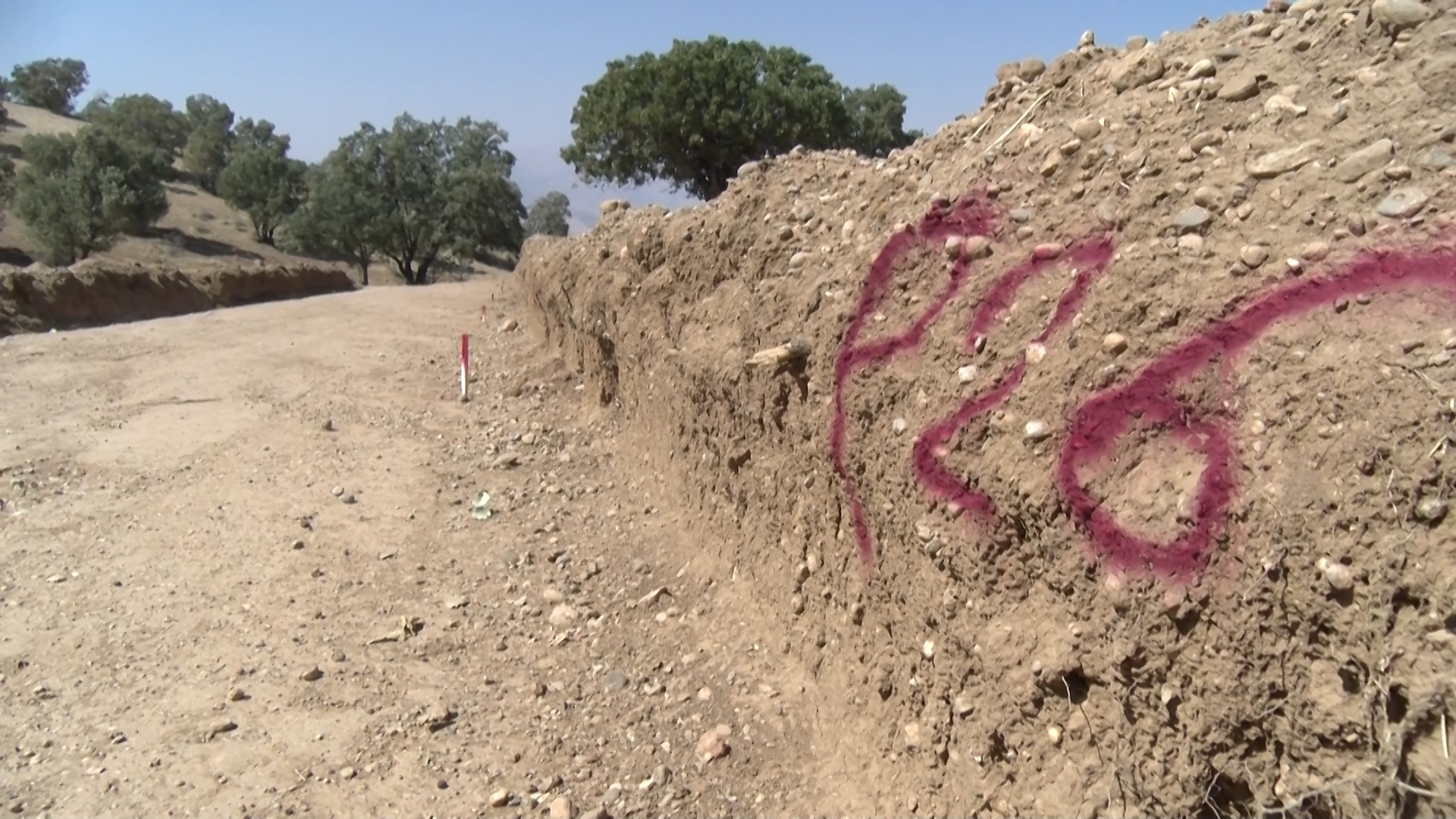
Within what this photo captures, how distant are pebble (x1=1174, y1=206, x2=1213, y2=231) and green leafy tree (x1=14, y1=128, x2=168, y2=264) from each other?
29369 mm

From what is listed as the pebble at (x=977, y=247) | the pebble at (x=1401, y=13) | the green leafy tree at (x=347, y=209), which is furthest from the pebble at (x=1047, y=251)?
the green leafy tree at (x=347, y=209)

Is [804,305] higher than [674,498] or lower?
higher

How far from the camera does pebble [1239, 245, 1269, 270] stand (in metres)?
2.36

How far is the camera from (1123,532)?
2.36 metres

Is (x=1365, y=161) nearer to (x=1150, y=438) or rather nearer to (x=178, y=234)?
(x=1150, y=438)

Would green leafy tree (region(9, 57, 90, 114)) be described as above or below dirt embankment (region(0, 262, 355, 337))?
above

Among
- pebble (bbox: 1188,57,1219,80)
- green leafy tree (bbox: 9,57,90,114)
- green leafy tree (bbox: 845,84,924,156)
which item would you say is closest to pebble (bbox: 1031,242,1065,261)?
pebble (bbox: 1188,57,1219,80)

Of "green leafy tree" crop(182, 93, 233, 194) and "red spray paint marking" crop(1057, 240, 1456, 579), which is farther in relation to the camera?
"green leafy tree" crop(182, 93, 233, 194)

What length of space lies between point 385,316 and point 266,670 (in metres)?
7.67

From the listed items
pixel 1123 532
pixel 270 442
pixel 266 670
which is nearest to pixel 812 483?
pixel 1123 532

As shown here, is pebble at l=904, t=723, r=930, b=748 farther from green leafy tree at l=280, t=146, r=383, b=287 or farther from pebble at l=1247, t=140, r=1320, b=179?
green leafy tree at l=280, t=146, r=383, b=287

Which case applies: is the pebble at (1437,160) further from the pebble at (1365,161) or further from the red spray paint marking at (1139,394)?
the red spray paint marking at (1139,394)

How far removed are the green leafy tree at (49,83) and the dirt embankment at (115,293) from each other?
141 ft

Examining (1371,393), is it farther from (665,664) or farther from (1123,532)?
(665,664)
